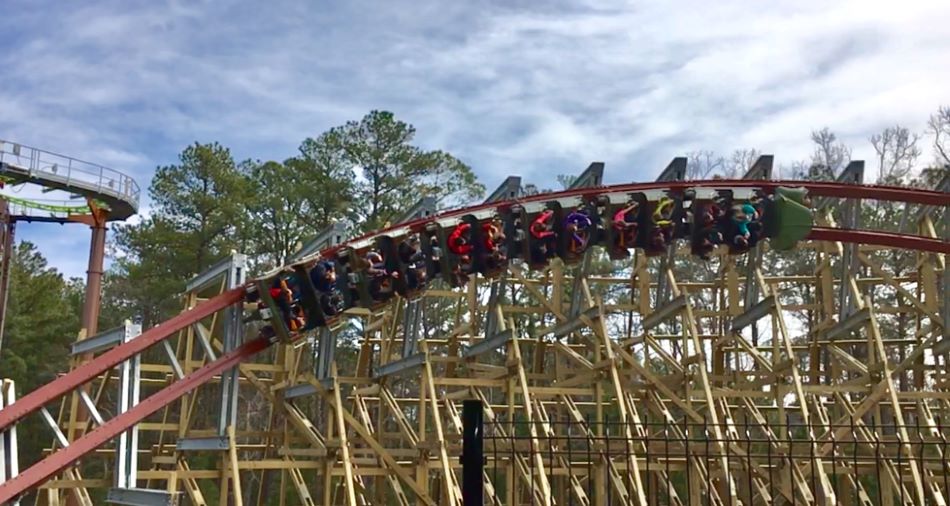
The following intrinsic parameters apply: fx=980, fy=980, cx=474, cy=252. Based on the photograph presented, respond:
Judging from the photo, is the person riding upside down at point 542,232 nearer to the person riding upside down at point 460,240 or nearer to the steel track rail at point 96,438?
the person riding upside down at point 460,240

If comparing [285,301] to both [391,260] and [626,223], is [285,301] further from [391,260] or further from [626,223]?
[626,223]

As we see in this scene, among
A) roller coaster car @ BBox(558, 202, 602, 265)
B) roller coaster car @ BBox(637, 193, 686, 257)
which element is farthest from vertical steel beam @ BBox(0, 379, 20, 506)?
roller coaster car @ BBox(637, 193, 686, 257)

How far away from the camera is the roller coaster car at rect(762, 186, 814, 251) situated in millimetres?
13539

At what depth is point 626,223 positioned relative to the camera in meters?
13.2

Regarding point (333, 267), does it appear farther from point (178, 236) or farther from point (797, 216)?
point (178, 236)

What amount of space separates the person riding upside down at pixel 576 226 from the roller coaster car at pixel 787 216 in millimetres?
2620

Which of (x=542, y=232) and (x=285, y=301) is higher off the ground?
(x=542, y=232)

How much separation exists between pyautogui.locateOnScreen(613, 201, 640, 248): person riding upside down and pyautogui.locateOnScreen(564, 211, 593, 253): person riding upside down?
15.6 inches

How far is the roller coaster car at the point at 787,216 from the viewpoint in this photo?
13539 millimetres

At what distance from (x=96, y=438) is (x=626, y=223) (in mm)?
7120

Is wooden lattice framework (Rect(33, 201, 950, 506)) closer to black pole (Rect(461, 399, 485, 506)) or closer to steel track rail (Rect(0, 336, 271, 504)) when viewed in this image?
steel track rail (Rect(0, 336, 271, 504))

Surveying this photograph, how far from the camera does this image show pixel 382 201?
87.9 ft

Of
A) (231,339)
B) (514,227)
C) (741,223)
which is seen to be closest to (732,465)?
(741,223)

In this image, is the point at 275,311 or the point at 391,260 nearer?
the point at 275,311
